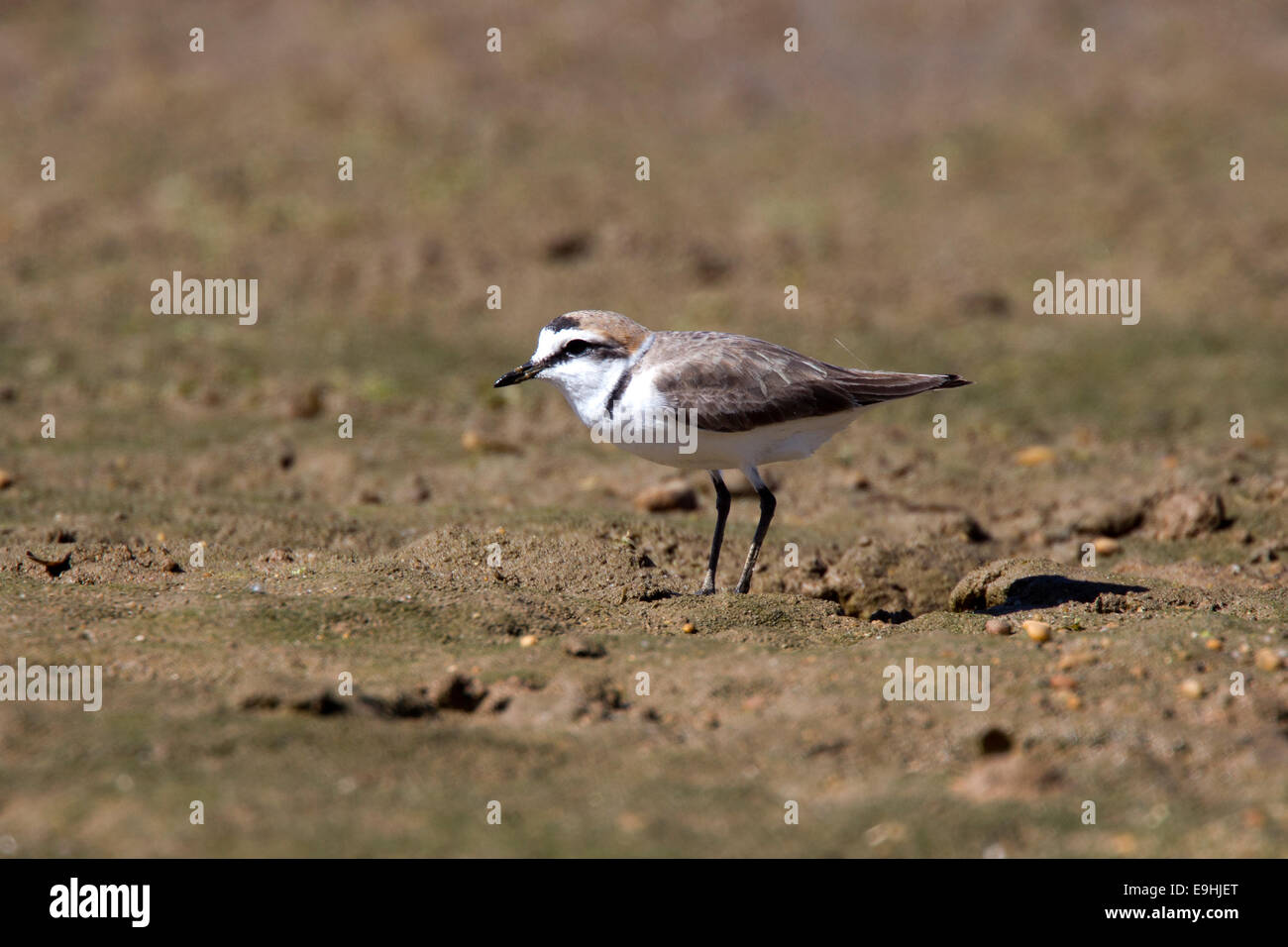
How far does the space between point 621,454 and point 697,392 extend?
3305 millimetres

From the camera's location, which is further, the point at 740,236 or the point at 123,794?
the point at 740,236

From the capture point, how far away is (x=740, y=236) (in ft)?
46.2

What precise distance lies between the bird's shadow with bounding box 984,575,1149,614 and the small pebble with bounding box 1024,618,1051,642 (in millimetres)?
580

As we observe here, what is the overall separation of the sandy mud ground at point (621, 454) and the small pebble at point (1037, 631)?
1 centimetres

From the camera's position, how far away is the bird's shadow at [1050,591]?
20.9ft

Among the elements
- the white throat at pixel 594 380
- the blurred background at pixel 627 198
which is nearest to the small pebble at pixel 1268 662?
the white throat at pixel 594 380

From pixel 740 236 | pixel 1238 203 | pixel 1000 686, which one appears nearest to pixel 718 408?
pixel 1000 686

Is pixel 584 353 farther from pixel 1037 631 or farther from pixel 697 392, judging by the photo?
pixel 1037 631

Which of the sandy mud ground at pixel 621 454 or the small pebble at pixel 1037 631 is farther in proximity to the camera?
the small pebble at pixel 1037 631

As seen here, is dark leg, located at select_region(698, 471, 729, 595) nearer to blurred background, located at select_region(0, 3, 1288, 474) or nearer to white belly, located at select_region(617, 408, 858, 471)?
white belly, located at select_region(617, 408, 858, 471)

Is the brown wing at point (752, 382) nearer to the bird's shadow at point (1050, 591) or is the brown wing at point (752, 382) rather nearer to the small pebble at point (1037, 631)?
the bird's shadow at point (1050, 591)

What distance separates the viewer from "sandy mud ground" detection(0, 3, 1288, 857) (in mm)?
4473
